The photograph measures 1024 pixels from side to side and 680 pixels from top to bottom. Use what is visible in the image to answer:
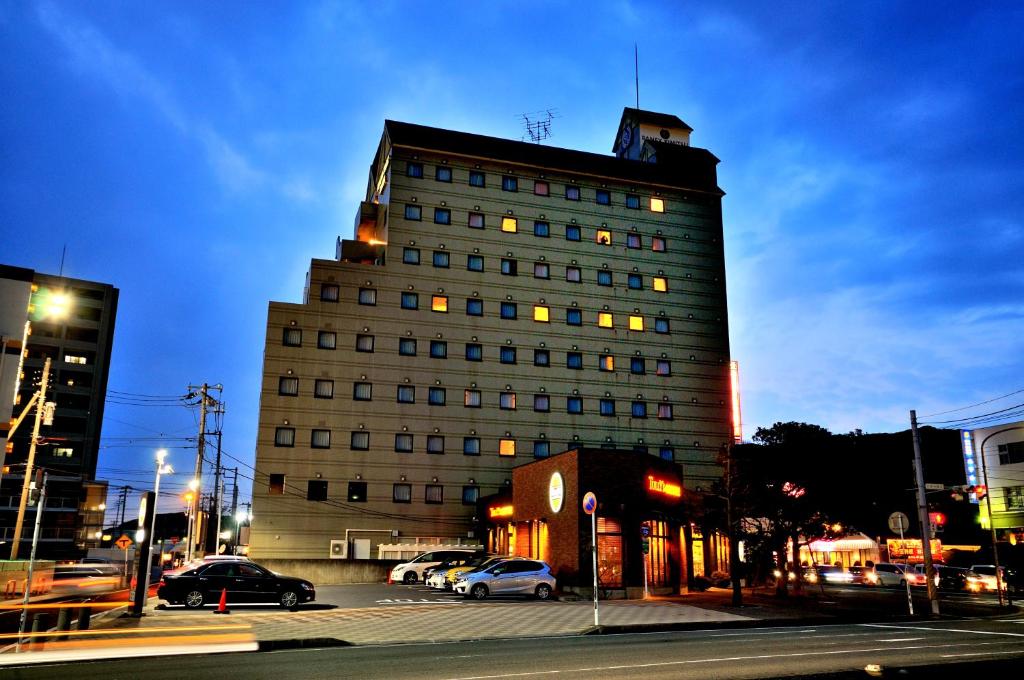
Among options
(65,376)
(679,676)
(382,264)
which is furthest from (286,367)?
(65,376)

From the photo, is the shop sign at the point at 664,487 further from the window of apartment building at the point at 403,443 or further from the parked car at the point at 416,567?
the window of apartment building at the point at 403,443

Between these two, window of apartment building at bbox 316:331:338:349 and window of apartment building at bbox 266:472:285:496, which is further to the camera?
window of apartment building at bbox 316:331:338:349

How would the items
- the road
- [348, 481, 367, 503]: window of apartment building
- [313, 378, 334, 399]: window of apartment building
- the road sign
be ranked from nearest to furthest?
the road < the road sign < [348, 481, 367, 503]: window of apartment building < [313, 378, 334, 399]: window of apartment building

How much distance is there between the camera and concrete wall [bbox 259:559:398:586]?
136 ft

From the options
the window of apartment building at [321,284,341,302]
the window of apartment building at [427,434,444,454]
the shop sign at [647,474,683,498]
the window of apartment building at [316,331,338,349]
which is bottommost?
the shop sign at [647,474,683,498]

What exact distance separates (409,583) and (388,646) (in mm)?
24155

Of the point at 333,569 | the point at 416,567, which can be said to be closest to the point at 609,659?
the point at 416,567

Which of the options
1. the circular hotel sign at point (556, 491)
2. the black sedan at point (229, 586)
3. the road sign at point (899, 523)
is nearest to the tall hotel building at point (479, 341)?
the circular hotel sign at point (556, 491)

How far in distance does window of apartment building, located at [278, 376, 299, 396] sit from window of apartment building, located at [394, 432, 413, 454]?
7.84 m

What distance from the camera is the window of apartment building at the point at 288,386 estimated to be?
171ft

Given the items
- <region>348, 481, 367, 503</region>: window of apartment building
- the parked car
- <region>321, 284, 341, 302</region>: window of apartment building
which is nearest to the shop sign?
the parked car

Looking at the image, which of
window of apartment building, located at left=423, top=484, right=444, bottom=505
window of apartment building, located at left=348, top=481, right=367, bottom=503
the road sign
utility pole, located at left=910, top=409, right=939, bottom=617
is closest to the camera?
utility pole, located at left=910, top=409, right=939, bottom=617

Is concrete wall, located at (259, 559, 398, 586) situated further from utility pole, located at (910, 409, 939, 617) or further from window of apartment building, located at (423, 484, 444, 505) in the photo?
utility pole, located at (910, 409, 939, 617)

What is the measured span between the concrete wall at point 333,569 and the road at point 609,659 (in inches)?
1046
